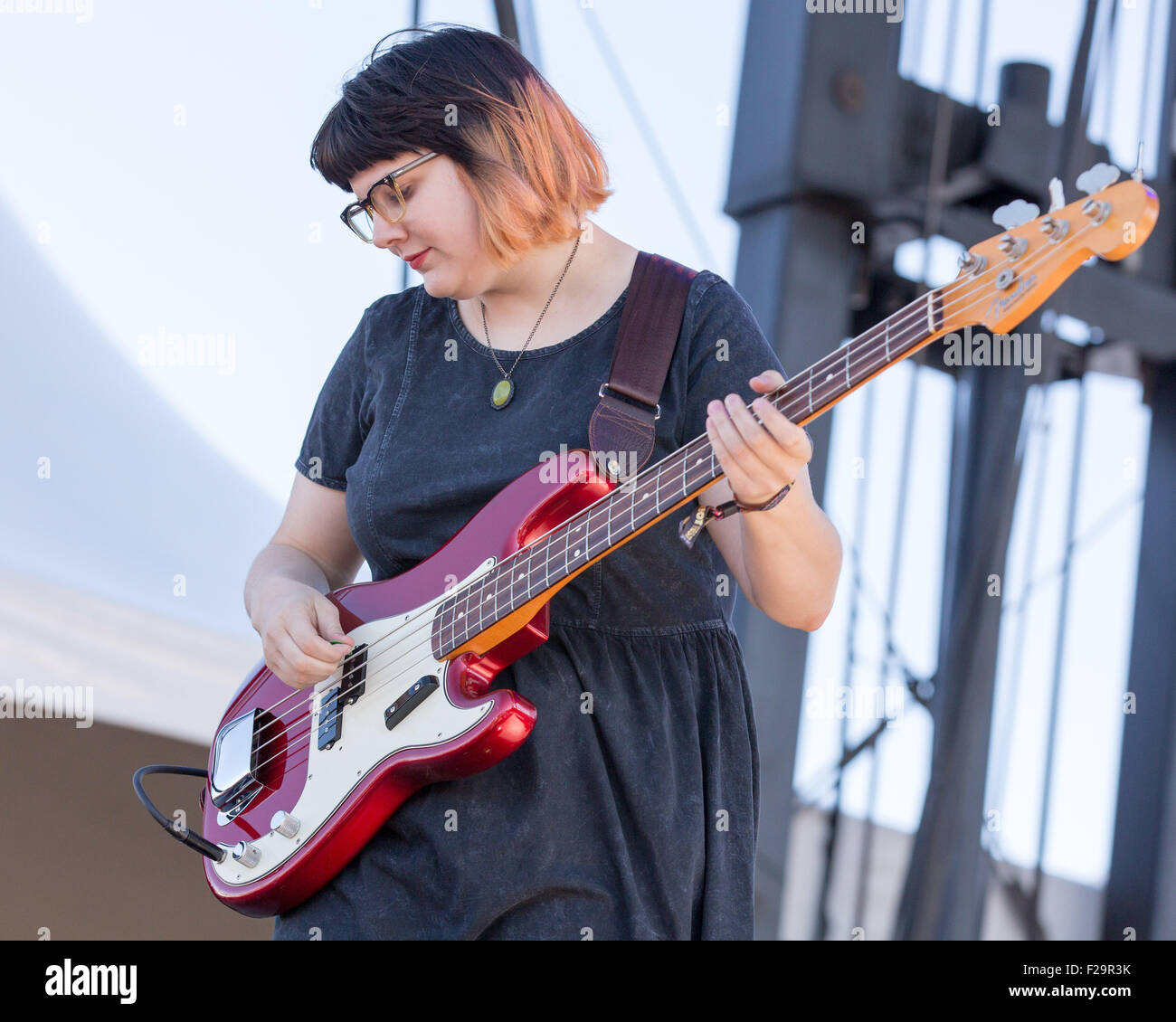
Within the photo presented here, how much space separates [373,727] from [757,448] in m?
0.43

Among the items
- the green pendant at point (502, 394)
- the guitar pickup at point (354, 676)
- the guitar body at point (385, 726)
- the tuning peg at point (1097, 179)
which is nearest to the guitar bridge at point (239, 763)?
the guitar body at point (385, 726)

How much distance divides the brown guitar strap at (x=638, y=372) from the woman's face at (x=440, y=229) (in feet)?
0.48

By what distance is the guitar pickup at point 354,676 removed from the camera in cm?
114

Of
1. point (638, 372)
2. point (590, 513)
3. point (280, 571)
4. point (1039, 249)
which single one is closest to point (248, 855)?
point (280, 571)

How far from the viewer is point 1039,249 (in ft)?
2.99

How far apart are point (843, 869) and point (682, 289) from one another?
347cm

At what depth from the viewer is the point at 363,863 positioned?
1.04 metres

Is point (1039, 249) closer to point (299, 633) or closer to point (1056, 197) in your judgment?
point (1056, 197)

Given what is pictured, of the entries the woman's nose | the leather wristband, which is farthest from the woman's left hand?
the woman's nose

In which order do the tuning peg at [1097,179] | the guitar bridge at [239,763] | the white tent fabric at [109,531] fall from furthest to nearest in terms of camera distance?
the white tent fabric at [109,531]
the guitar bridge at [239,763]
the tuning peg at [1097,179]

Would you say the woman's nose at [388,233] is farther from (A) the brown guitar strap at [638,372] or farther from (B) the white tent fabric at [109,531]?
(B) the white tent fabric at [109,531]

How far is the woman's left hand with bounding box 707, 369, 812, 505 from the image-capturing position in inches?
35.7

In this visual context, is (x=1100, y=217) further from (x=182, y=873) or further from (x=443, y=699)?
(x=182, y=873)

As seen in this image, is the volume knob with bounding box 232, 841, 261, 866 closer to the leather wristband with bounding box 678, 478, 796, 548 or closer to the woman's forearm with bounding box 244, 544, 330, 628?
the woman's forearm with bounding box 244, 544, 330, 628
